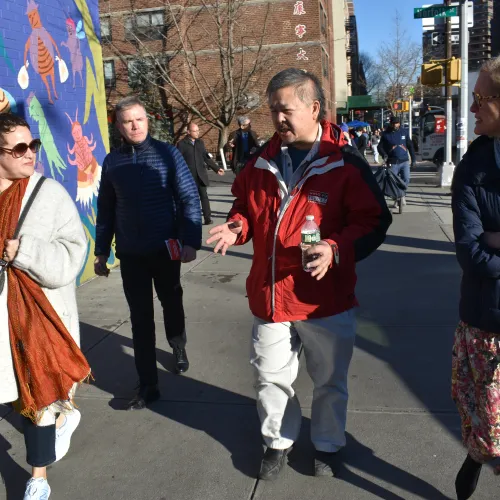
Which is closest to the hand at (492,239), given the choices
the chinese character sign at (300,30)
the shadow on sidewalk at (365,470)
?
the shadow on sidewalk at (365,470)

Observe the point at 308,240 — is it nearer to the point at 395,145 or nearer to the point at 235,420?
the point at 235,420

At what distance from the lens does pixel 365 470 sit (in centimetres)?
312

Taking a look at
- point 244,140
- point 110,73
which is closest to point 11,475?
point 244,140

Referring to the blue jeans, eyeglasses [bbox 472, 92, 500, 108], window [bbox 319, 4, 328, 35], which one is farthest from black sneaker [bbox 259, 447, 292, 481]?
window [bbox 319, 4, 328, 35]

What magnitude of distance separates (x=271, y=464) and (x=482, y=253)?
1516mm

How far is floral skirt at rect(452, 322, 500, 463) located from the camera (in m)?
2.44

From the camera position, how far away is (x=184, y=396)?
410 cm

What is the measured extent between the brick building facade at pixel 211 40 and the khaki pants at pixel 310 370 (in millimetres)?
27417

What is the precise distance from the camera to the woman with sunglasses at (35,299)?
2.67 metres

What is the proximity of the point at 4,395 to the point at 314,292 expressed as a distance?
1491 millimetres

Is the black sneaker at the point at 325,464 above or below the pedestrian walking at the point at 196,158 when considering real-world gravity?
below

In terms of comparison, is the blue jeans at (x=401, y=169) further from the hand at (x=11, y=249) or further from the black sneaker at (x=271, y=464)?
the hand at (x=11, y=249)

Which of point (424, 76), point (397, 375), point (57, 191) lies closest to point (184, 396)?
point (397, 375)

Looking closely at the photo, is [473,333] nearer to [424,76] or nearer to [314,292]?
[314,292]
